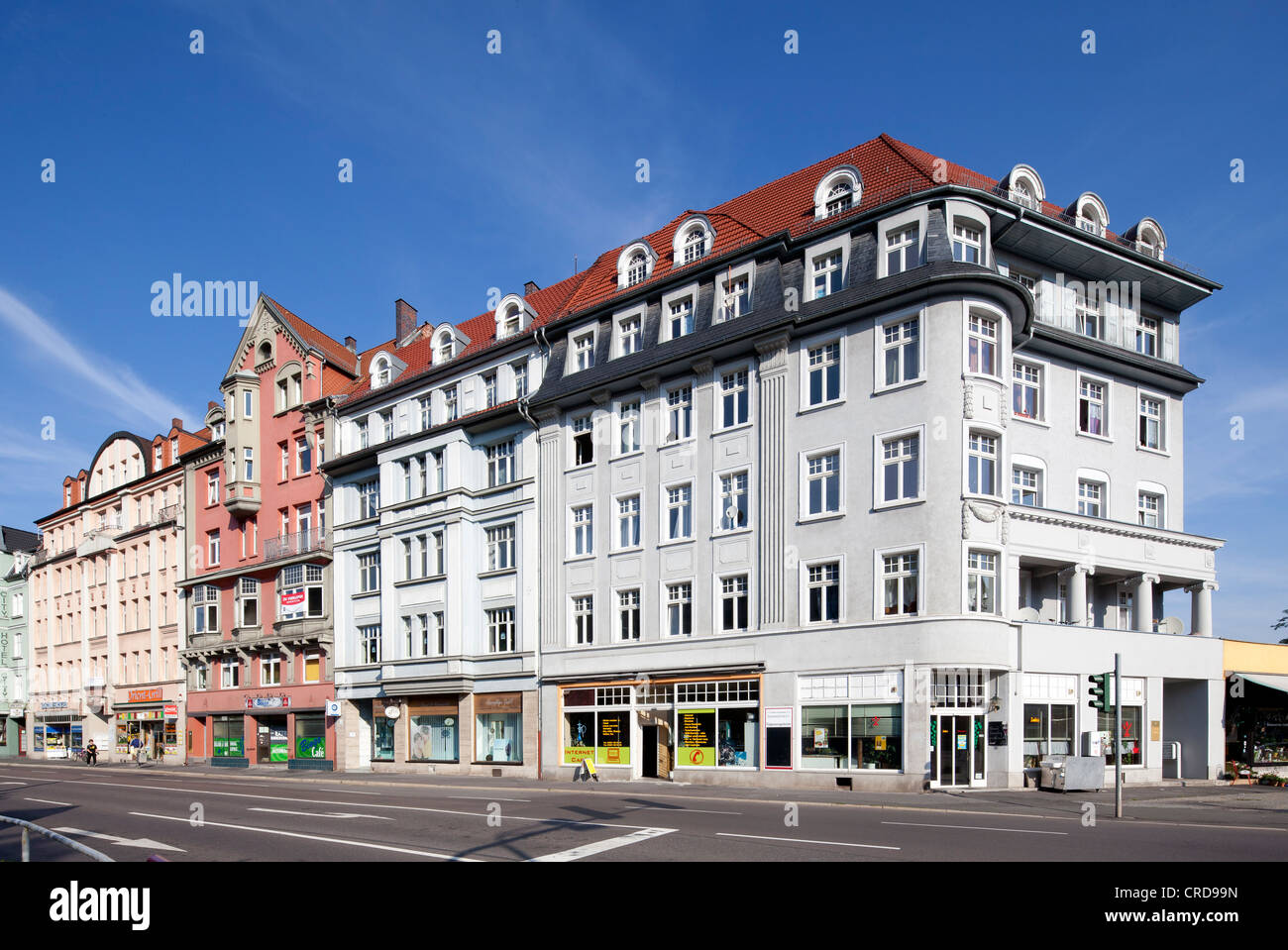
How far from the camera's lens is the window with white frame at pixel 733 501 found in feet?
106

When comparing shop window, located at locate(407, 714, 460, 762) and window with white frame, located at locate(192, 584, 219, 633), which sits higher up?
window with white frame, located at locate(192, 584, 219, 633)

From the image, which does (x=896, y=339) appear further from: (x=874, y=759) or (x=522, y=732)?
(x=522, y=732)

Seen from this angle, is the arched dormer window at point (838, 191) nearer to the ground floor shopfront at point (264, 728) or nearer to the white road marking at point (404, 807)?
the white road marking at point (404, 807)

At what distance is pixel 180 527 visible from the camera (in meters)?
58.9

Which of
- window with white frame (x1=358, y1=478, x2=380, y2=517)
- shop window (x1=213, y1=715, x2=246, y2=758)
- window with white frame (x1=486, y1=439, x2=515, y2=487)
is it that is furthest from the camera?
shop window (x1=213, y1=715, x2=246, y2=758)

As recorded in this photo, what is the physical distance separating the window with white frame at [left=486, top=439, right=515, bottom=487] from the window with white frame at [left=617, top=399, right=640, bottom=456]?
5.95m

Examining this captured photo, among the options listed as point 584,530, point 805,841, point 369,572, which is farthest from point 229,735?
point 805,841

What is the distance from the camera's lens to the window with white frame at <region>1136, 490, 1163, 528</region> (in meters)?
34.9

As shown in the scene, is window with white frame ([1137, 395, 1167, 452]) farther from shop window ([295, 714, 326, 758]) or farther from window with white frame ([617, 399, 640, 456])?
shop window ([295, 714, 326, 758])


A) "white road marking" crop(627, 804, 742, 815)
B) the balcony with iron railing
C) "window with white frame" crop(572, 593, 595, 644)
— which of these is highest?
the balcony with iron railing

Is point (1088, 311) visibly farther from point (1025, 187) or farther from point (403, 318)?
point (403, 318)

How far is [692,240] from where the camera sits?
3606cm

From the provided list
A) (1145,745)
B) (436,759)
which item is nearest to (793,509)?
(1145,745)

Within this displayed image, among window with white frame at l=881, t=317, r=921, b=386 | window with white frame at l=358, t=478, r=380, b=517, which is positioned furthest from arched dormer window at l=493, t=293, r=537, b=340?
window with white frame at l=881, t=317, r=921, b=386
